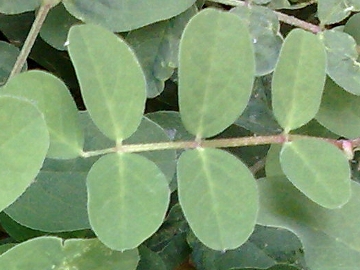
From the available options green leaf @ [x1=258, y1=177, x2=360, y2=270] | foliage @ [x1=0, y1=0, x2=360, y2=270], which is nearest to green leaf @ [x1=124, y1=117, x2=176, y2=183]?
foliage @ [x1=0, y1=0, x2=360, y2=270]

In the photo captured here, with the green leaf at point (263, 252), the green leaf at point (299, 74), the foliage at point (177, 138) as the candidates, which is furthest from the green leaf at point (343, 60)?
the green leaf at point (263, 252)

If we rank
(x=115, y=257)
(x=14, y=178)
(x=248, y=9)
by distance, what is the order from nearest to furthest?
(x=14, y=178) → (x=115, y=257) → (x=248, y=9)

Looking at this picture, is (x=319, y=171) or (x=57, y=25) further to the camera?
(x=57, y=25)

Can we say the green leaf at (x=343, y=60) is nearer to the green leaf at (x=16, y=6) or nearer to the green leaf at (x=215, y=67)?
the green leaf at (x=215, y=67)

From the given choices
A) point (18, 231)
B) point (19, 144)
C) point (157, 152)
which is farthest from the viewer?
point (18, 231)

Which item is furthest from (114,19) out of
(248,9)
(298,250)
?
(298,250)

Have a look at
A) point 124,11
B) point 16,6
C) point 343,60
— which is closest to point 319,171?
point 343,60

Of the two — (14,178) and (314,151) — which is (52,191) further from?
(314,151)

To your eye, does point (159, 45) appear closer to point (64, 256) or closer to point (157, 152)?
point (157, 152)
